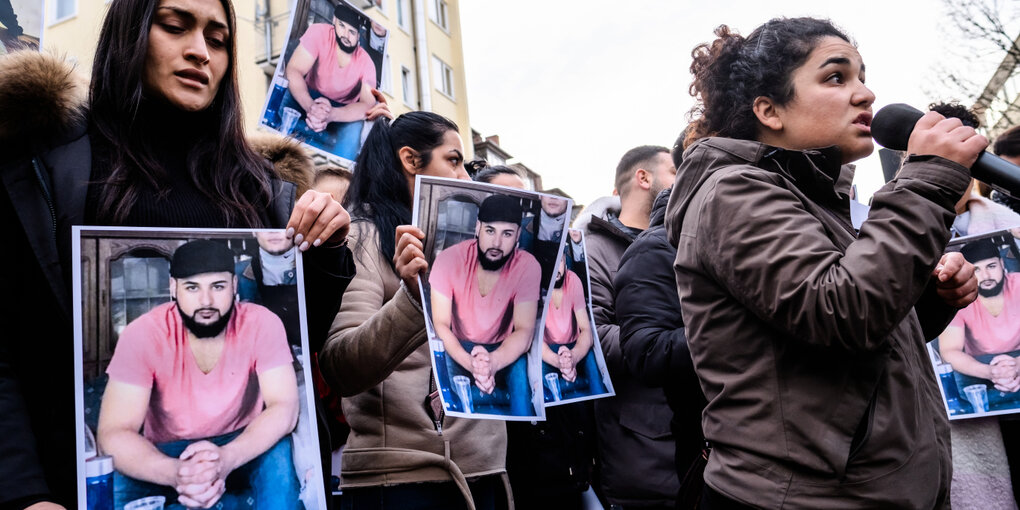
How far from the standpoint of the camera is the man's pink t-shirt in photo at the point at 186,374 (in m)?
1.23

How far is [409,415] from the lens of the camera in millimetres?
2109

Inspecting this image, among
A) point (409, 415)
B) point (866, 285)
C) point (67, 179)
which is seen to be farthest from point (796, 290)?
point (67, 179)

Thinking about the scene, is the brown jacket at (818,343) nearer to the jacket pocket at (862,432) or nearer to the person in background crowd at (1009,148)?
the jacket pocket at (862,432)

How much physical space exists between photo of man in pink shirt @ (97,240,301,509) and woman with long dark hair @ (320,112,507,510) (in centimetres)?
41

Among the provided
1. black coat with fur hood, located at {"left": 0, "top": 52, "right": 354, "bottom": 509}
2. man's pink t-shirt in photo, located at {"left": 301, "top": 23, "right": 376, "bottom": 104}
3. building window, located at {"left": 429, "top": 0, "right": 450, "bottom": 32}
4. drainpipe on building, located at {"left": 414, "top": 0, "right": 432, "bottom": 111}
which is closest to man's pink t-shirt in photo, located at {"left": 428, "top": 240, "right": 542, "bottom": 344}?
black coat with fur hood, located at {"left": 0, "top": 52, "right": 354, "bottom": 509}

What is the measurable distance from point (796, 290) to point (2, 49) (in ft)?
7.61

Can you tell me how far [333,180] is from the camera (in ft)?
12.9

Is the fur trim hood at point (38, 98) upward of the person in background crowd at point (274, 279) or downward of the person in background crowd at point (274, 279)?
upward

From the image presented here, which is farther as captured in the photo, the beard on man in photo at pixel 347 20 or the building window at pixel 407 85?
the building window at pixel 407 85

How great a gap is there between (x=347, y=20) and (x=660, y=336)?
2175 mm

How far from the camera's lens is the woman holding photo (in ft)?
4.83

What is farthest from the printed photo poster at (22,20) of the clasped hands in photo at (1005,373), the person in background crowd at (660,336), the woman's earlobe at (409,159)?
the clasped hands in photo at (1005,373)

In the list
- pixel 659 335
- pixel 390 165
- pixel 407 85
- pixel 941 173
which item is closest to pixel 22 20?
pixel 390 165

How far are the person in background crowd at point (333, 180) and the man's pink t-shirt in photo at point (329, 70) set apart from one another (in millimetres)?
605
